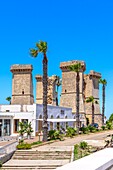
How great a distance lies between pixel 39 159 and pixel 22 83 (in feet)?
146

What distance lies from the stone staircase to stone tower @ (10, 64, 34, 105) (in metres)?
42.6

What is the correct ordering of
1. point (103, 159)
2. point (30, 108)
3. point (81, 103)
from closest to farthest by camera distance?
point (103, 159) → point (30, 108) → point (81, 103)

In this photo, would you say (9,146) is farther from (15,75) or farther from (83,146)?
(15,75)

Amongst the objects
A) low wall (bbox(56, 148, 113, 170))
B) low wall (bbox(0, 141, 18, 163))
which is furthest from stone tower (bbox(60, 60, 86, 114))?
low wall (bbox(56, 148, 113, 170))

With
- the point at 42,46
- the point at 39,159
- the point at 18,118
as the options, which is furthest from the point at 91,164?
the point at 18,118

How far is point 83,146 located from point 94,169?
2011 cm

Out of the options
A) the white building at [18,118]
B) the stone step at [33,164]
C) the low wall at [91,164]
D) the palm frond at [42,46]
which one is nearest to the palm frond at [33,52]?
the palm frond at [42,46]

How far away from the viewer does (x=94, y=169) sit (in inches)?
108

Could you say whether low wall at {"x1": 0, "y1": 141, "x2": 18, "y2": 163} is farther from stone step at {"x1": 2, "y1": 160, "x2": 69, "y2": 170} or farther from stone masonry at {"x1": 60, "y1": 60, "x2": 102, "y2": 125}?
stone masonry at {"x1": 60, "y1": 60, "x2": 102, "y2": 125}

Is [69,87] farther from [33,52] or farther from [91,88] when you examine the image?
[33,52]

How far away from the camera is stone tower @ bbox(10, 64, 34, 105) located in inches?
2576

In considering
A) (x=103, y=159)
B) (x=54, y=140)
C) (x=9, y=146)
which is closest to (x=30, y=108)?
(x=54, y=140)

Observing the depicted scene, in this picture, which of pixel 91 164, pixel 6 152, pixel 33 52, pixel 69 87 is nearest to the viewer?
pixel 91 164

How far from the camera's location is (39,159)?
2214 cm
